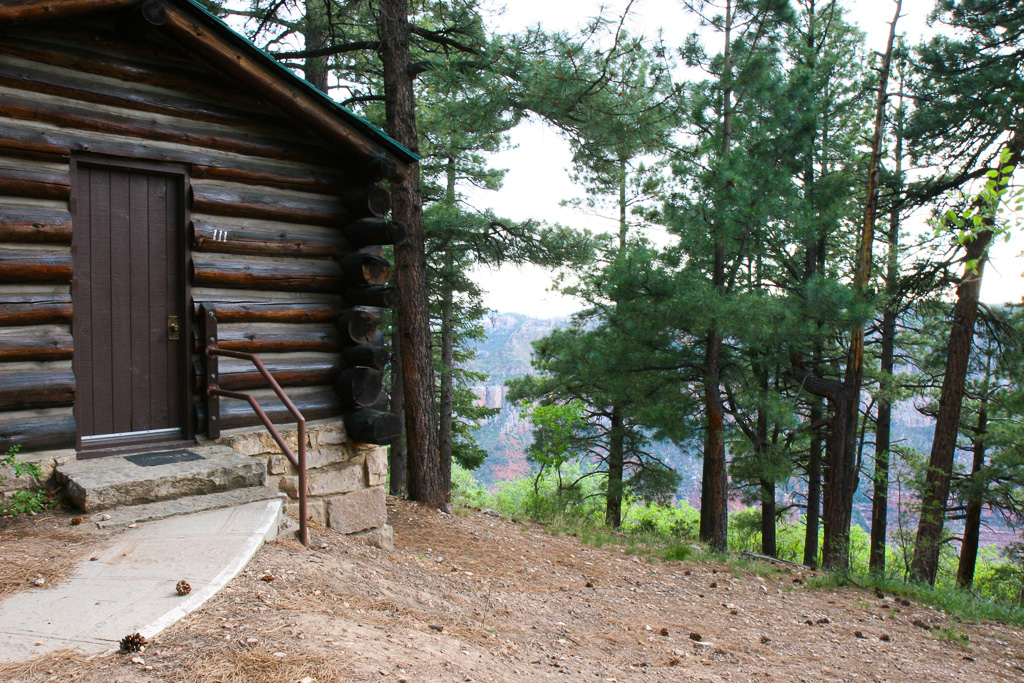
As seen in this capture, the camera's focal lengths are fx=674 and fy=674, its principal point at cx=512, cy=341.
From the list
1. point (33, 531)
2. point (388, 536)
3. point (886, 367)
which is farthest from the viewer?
point (886, 367)

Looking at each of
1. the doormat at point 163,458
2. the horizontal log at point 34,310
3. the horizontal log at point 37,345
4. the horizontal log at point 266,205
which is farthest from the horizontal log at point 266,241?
the doormat at point 163,458

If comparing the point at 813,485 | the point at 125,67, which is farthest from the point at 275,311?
the point at 813,485

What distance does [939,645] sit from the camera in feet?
19.7

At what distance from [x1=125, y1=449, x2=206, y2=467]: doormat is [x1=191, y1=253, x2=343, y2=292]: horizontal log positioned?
151cm

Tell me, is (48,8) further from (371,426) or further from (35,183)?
(371,426)

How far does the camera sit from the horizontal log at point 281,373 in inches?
240

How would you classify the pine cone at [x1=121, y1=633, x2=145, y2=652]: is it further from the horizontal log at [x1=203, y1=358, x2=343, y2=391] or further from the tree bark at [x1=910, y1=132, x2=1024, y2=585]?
the tree bark at [x1=910, y1=132, x2=1024, y2=585]

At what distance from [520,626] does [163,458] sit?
10.2 feet

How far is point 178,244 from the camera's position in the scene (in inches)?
236

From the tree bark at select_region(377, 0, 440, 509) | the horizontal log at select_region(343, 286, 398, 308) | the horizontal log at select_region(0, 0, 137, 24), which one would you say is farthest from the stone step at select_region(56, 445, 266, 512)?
the tree bark at select_region(377, 0, 440, 509)

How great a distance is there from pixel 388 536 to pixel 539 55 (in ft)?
20.9

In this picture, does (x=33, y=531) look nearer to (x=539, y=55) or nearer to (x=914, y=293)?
(x=539, y=55)

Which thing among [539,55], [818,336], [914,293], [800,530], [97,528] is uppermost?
[539,55]

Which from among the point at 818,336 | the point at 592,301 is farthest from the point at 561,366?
the point at 818,336
